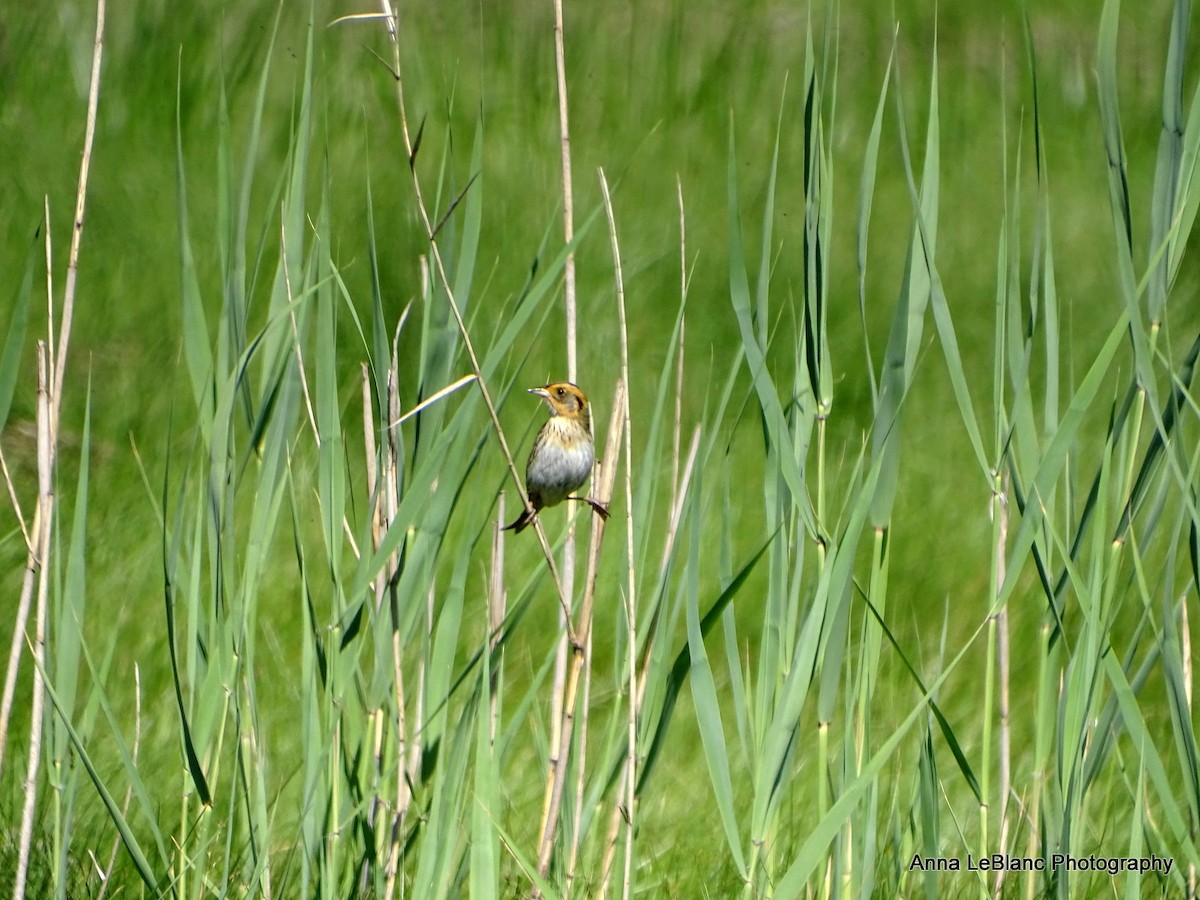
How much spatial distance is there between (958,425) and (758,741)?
113 inches

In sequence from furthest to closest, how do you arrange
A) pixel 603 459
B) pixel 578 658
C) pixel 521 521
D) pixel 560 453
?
pixel 560 453, pixel 521 521, pixel 603 459, pixel 578 658

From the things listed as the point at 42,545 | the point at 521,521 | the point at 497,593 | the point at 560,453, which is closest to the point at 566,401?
the point at 560,453

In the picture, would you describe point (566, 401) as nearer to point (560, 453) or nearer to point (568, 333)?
point (560, 453)

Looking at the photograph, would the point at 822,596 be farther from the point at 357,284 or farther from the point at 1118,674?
the point at 357,284

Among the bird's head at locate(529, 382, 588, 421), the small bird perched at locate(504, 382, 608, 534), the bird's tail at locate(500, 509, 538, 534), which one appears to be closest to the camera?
the bird's tail at locate(500, 509, 538, 534)

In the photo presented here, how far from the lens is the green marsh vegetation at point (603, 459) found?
1.61 metres

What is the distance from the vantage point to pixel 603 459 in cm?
178

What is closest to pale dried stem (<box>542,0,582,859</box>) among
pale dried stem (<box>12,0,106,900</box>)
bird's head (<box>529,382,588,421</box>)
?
pale dried stem (<box>12,0,106,900</box>)

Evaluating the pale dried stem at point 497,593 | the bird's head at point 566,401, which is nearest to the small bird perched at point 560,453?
the bird's head at point 566,401

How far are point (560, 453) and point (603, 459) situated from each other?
3.58 feet

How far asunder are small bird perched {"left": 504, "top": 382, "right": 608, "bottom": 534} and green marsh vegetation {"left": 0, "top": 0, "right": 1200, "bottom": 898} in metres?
0.10

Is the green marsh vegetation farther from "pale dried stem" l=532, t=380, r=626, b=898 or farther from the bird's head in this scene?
the bird's head

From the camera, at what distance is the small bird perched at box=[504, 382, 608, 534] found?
111 inches

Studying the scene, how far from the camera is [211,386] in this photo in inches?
66.1
